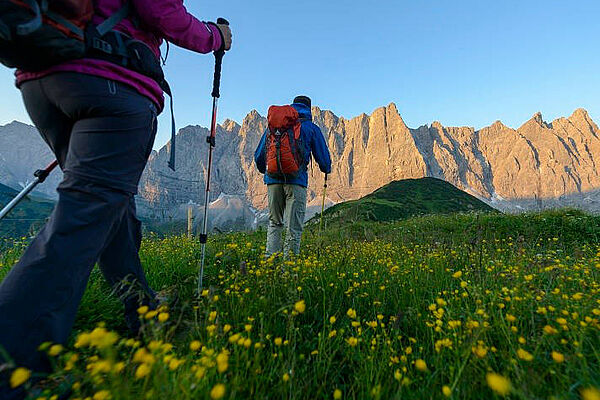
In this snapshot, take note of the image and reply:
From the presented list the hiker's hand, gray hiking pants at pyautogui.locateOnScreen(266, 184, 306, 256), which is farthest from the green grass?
the hiker's hand

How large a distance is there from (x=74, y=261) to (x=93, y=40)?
1.43 metres

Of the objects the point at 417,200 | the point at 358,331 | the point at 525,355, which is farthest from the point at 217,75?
the point at 417,200

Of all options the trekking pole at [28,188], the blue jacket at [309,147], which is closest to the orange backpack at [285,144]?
the blue jacket at [309,147]

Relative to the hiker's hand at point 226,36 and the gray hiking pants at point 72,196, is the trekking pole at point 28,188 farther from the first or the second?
the hiker's hand at point 226,36

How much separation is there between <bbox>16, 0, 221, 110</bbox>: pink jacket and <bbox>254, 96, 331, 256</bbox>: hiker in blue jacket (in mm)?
3227

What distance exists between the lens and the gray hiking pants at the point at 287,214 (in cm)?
580

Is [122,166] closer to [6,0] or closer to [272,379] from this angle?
[6,0]

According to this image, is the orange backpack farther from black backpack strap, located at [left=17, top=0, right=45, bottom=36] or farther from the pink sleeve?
black backpack strap, located at [left=17, top=0, right=45, bottom=36]

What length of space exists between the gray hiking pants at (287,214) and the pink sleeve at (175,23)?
3.48 m

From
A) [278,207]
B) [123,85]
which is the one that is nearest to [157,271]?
[278,207]

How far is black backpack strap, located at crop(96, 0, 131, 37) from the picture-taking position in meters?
2.04

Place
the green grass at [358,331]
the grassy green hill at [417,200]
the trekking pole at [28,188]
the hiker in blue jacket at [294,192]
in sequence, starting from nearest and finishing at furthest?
the green grass at [358,331] → the trekking pole at [28,188] → the hiker in blue jacket at [294,192] → the grassy green hill at [417,200]

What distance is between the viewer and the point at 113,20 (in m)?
2.11

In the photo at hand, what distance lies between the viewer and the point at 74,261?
1.87m
